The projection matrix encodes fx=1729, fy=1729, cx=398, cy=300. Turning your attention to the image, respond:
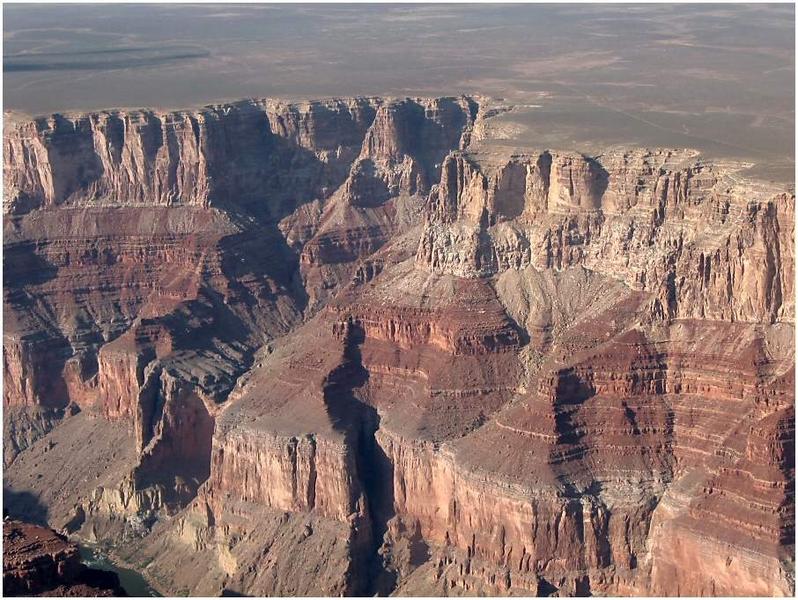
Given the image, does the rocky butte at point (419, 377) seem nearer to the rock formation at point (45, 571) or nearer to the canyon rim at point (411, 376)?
the canyon rim at point (411, 376)

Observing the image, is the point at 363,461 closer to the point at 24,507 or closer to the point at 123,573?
the point at 123,573

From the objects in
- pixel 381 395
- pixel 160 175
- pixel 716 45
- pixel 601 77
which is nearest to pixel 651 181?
pixel 381 395

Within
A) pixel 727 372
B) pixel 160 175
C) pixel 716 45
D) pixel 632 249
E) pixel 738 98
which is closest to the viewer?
pixel 727 372

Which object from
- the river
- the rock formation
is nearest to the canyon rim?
the rock formation

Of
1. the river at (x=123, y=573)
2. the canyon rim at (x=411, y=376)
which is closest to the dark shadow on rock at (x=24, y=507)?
the canyon rim at (x=411, y=376)

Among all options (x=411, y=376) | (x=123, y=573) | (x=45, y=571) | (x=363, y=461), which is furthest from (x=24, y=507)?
(x=45, y=571)

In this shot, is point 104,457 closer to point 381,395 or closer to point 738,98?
point 381,395
